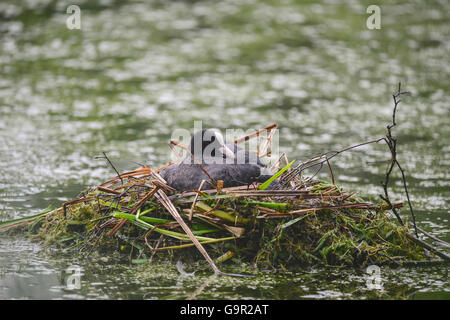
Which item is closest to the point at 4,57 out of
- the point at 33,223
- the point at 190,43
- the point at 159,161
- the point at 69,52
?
the point at 69,52

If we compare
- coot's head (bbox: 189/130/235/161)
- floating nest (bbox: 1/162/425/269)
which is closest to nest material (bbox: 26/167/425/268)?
floating nest (bbox: 1/162/425/269)

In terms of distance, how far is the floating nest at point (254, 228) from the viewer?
428 centimetres

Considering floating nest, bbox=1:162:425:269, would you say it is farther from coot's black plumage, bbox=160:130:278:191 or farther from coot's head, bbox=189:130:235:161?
coot's head, bbox=189:130:235:161

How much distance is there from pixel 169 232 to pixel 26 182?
2.77m

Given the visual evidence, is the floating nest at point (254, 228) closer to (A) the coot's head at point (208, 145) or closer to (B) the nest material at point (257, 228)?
(B) the nest material at point (257, 228)

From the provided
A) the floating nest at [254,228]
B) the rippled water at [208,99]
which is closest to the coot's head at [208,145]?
the floating nest at [254,228]

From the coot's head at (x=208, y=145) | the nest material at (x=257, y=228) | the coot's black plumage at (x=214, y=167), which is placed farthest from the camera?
the coot's head at (x=208, y=145)

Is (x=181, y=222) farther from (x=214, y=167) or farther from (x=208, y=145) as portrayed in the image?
(x=208, y=145)

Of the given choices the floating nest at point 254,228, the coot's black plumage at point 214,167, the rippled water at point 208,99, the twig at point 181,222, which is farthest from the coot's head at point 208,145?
the rippled water at point 208,99

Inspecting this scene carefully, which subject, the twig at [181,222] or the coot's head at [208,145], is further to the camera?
the coot's head at [208,145]

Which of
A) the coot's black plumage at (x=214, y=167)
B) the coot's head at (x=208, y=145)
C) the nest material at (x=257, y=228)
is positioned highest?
the coot's head at (x=208, y=145)

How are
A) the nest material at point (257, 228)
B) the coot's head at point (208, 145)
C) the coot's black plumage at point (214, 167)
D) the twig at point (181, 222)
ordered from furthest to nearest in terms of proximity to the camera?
the coot's head at point (208, 145), the coot's black plumage at point (214, 167), the nest material at point (257, 228), the twig at point (181, 222)

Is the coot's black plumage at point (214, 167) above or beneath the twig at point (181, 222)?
above

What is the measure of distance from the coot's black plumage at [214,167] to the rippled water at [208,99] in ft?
2.30
